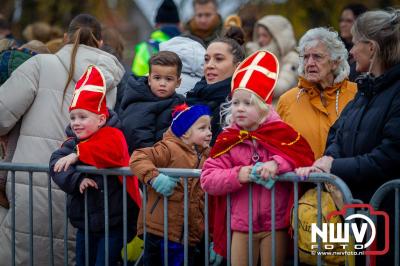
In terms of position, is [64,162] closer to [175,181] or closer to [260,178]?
[175,181]

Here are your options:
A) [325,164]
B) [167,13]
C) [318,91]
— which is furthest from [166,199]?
[167,13]

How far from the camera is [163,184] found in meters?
6.47

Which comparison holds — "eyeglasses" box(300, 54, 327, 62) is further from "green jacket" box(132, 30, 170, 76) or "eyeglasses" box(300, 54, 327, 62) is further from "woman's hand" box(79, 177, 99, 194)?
"green jacket" box(132, 30, 170, 76)

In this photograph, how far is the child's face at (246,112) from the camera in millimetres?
6266

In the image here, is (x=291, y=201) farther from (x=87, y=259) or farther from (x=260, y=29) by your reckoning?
(x=260, y=29)

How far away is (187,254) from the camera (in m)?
6.56

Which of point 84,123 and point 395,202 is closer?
point 395,202

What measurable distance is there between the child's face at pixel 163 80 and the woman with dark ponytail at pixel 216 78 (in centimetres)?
17

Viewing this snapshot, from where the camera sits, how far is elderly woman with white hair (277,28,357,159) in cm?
690

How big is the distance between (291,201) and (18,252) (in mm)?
2415

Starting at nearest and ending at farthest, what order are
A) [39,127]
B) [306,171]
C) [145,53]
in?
[306,171] → [39,127] → [145,53]

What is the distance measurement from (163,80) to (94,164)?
0.94m

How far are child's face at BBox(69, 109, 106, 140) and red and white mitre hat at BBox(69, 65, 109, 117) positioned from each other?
0.11 ft


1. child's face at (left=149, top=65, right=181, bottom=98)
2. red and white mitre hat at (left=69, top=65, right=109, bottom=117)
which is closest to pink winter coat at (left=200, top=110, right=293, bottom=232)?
red and white mitre hat at (left=69, top=65, right=109, bottom=117)
